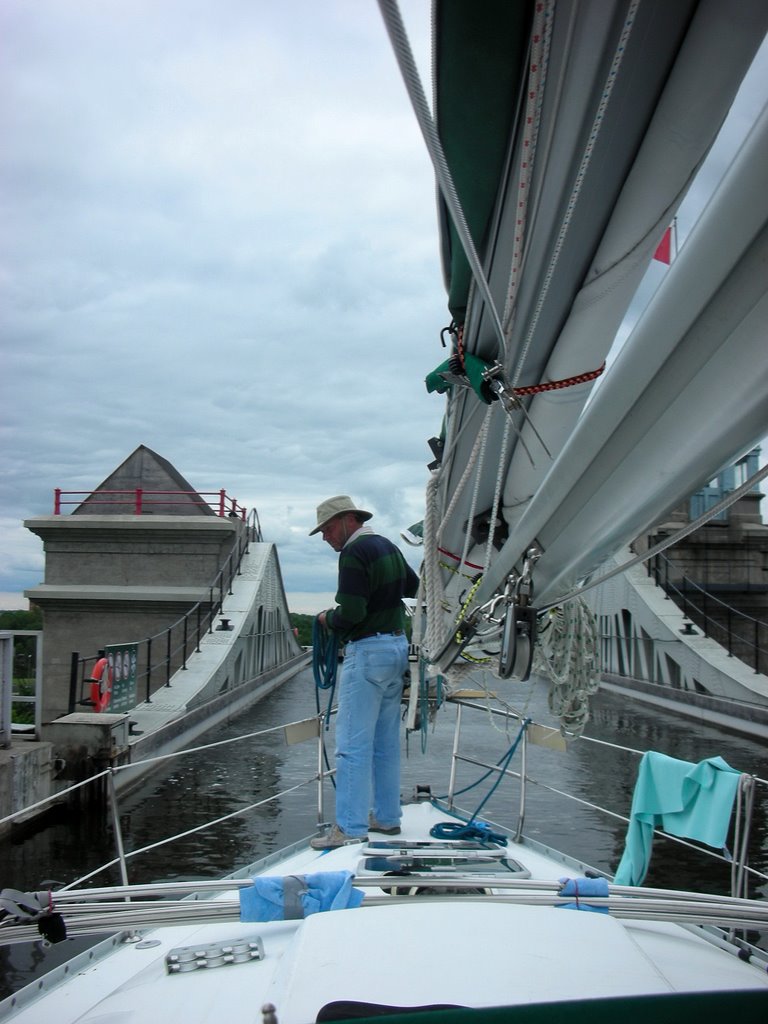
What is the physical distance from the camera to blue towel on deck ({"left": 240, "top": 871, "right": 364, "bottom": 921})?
2746 millimetres

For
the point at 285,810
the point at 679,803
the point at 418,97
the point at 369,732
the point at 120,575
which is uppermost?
the point at 120,575

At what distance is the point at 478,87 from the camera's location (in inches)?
78.1

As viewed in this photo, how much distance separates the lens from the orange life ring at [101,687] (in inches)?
378

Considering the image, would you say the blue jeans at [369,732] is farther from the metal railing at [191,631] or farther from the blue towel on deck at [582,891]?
the metal railing at [191,631]

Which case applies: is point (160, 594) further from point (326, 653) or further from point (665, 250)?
point (665, 250)

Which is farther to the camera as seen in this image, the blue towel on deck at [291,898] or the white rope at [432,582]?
the white rope at [432,582]

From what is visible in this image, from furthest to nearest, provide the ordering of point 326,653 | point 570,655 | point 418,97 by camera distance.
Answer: point 326,653 → point 570,655 → point 418,97

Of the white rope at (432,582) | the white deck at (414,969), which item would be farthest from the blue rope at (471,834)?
the white deck at (414,969)

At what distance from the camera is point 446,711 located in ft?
51.4

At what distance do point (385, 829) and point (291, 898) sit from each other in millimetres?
1896

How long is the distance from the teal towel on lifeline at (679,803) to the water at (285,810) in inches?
38.4

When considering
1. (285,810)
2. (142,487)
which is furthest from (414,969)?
(142,487)

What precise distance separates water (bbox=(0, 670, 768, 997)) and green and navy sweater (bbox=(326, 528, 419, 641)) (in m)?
0.83

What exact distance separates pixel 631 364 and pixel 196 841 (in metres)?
6.36
